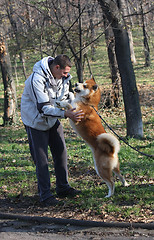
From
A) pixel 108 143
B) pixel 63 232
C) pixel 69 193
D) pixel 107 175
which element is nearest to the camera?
pixel 63 232

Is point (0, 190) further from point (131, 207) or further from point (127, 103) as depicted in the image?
point (127, 103)

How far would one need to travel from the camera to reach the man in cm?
431

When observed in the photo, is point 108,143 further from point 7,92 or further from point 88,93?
point 7,92

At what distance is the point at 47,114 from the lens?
13.8ft

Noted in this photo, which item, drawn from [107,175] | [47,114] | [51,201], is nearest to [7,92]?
[51,201]

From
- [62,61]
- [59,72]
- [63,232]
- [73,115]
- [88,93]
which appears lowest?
[63,232]

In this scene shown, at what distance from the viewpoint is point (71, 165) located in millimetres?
6832

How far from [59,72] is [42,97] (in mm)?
485

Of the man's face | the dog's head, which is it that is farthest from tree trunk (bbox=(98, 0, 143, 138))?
the man's face

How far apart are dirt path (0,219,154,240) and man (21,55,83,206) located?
667 millimetres

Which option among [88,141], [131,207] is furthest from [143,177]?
[88,141]

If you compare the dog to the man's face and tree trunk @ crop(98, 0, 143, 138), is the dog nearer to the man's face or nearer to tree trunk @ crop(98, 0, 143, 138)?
the man's face

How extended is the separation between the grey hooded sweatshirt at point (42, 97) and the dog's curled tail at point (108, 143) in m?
0.74

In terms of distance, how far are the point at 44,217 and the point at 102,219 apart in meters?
0.87
